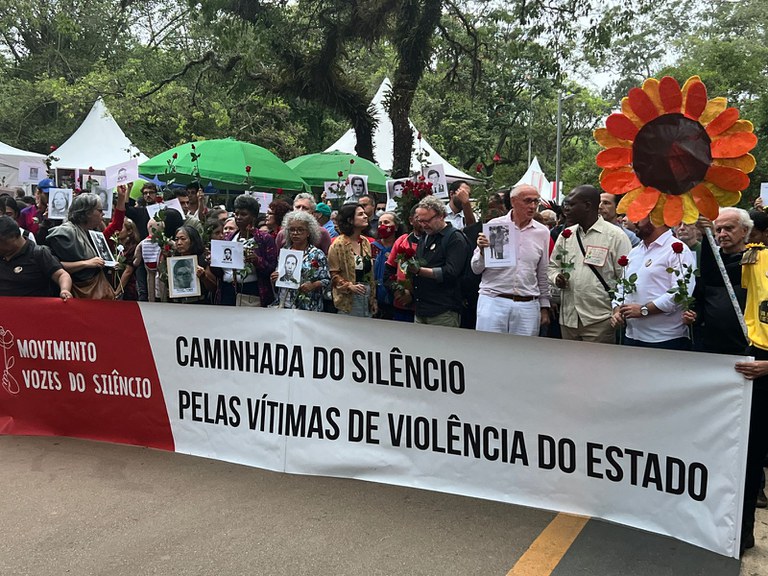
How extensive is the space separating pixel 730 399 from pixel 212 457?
3.14m

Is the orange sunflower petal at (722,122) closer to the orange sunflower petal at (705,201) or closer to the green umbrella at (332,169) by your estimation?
the orange sunflower petal at (705,201)

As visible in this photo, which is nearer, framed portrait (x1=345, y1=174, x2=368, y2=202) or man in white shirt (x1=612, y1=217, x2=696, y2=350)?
man in white shirt (x1=612, y1=217, x2=696, y2=350)

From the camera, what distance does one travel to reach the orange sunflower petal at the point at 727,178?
3.18m

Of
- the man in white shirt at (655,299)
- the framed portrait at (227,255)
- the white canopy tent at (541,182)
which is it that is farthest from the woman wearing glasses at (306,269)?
the white canopy tent at (541,182)

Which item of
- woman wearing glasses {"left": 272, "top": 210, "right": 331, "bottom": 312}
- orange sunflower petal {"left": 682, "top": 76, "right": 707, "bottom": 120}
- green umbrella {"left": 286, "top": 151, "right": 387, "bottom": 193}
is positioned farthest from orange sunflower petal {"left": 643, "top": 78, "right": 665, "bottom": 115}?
green umbrella {"left": 286, "top": 151, "right": 387, "bottom": 193}

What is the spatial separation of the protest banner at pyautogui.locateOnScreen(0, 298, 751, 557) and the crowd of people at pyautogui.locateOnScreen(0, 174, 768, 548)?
414mm

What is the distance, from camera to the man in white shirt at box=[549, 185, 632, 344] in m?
4.94

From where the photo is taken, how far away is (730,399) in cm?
327

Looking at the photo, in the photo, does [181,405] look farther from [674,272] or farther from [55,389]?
[674,272]

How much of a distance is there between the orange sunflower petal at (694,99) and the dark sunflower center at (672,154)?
0.12 feet

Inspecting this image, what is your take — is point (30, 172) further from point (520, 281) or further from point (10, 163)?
point (520, 281)

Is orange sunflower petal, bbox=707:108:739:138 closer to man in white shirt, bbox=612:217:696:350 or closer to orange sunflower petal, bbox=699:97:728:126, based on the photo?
orange sunflower petal, bbox=699:97:728:126

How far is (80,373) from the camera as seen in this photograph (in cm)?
496

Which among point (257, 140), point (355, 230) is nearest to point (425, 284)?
point (355, 230)
